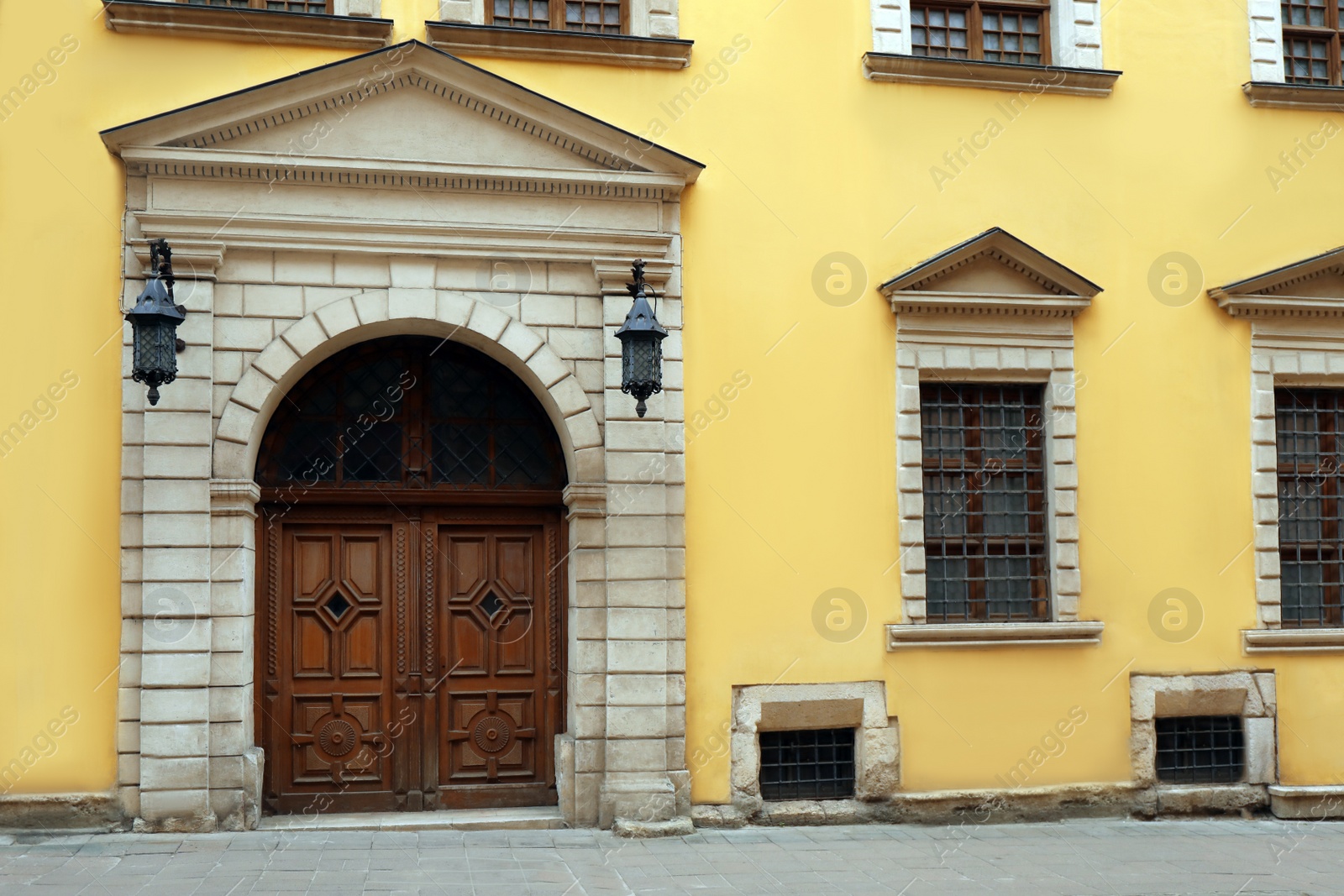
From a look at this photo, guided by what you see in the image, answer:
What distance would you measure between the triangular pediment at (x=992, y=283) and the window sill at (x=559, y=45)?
2351 millimetres

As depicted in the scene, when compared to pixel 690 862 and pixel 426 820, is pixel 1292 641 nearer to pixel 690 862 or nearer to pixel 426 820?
pixel 690 862

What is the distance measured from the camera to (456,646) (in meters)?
9.19

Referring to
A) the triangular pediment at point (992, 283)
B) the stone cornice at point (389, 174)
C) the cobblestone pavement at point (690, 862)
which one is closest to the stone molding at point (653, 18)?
the stone cornice at point (389, 174)

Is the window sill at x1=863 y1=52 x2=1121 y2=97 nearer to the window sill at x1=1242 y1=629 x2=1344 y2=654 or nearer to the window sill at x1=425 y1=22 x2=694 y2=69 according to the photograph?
the window sill at x1=425 y1=22 x2=694 y2=69

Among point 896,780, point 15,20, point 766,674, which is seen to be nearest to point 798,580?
point 766,674

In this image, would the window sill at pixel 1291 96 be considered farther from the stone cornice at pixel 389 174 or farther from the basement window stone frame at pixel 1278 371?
the stone cornice at pixel 389 174

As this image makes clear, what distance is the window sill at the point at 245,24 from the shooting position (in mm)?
8523

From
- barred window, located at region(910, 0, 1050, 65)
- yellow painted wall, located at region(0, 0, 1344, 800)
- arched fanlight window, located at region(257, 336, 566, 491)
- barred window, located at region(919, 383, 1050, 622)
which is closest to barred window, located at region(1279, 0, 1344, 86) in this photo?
yellow painted wall, located at region(0, 0, 1344, 800)

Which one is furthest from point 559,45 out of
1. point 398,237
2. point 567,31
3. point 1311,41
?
point 1311,41

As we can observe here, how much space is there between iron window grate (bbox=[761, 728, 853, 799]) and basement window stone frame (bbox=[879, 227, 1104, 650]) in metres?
0.83

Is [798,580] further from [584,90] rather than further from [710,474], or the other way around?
[584,90]

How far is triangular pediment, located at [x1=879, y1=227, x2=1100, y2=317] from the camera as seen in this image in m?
9.36

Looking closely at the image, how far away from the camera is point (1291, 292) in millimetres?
9977

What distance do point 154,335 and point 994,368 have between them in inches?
231
